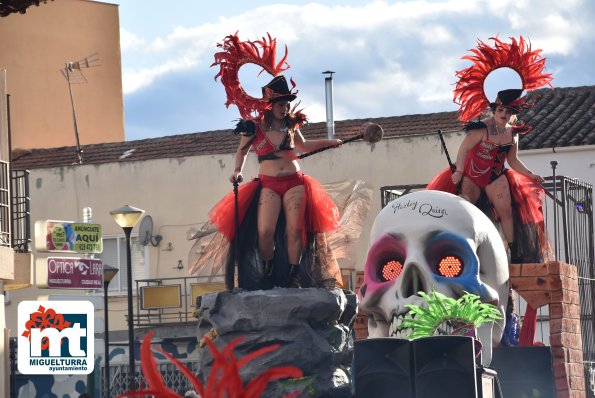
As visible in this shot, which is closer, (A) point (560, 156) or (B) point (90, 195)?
(A) point (560, 156)

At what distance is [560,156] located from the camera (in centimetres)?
2922

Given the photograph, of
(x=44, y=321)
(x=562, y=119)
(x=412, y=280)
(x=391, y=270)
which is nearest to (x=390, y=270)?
(x=391, y=270)

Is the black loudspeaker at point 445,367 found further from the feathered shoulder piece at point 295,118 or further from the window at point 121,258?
the window at point 121,258

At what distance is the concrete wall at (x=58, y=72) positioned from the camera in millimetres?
35688

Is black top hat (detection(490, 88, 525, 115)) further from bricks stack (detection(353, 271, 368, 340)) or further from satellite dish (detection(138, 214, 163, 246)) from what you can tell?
satellite dish (detection(138, 214, 163, 246))

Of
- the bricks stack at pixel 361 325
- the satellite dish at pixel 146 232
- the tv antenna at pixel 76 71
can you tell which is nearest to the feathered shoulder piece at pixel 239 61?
the bricks stack at pixel 361 325

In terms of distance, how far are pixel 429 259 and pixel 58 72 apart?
26150 mm

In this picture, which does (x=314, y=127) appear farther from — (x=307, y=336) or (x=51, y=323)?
(x=307, y=336)

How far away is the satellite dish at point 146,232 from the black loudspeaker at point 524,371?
21.0 meters

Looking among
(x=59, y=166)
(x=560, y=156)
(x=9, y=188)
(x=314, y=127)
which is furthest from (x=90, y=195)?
(x=9, y=188)

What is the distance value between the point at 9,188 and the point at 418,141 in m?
11.3

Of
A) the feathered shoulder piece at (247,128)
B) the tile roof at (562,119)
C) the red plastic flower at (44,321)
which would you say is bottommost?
the red plastic flower at (44,321)

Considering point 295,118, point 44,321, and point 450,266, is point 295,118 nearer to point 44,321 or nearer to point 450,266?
point 450,266

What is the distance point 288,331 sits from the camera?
1102cm
